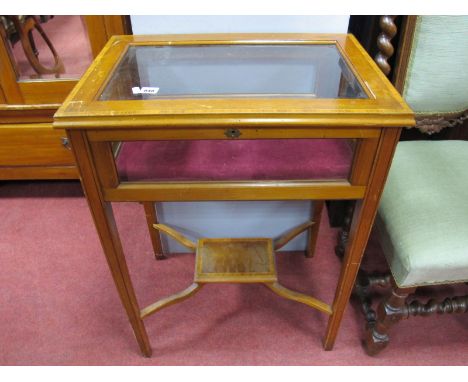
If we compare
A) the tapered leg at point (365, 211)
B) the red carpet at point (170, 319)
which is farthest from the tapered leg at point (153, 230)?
the tapered leg at point (365, 211)

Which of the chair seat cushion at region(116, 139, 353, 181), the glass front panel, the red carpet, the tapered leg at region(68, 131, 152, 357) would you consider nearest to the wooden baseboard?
the red carpet

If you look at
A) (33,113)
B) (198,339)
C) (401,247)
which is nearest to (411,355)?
(401,247)

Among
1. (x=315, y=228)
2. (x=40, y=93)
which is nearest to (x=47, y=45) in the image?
(x=40, y=93)

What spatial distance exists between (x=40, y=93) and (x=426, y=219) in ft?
4.06

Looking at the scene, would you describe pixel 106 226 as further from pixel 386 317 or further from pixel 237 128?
pixel 386 317

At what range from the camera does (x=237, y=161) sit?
2.42ft

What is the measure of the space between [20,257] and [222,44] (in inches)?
41.4

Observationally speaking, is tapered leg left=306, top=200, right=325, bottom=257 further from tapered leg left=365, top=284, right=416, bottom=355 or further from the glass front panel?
the glass front panel

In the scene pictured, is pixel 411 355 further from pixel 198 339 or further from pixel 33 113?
pixel 33 113

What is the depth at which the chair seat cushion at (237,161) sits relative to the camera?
72 cm

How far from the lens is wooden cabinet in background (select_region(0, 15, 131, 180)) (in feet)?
3.82

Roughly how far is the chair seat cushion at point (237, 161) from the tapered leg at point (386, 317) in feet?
1.22

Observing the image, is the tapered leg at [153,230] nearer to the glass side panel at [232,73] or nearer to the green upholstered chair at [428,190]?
the glass side panel at [232,73]

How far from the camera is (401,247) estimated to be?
2.65 ft
